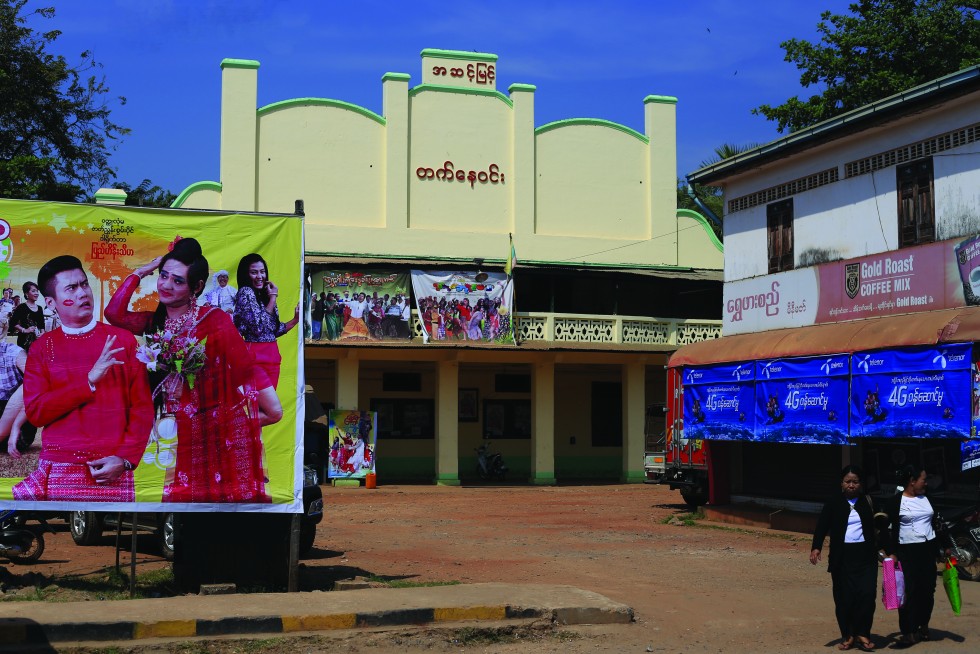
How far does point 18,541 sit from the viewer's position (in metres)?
13.3

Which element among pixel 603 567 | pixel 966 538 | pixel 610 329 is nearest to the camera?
pixel 966 538

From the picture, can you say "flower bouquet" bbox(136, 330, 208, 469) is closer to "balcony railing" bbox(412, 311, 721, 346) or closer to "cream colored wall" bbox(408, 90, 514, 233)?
"balcony railing" bbox(412, 311, 721, 346)

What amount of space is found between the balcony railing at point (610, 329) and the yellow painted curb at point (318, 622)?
21.0 meters

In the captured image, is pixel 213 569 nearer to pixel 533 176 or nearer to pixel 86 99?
pixel 533 176

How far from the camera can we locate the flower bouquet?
1081cm

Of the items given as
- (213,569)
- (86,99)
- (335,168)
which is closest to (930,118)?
(213,569)

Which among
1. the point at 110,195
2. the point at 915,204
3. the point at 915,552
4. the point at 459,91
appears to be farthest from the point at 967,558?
the point at 110,195

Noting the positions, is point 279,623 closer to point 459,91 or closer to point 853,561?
point 853,561

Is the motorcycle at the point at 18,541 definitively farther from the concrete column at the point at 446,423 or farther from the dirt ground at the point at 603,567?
the concrete column at the point at 446,423

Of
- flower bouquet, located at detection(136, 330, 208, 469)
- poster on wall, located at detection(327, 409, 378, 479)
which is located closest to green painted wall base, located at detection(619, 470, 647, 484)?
poster on wall, located at detection(327, 409, 378, 479)

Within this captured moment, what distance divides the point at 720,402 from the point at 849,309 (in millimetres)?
3144

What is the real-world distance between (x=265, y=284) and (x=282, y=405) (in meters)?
1.24

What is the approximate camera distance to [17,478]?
10.7m

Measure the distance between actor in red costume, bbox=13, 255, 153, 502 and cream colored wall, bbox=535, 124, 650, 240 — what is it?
901 inches
